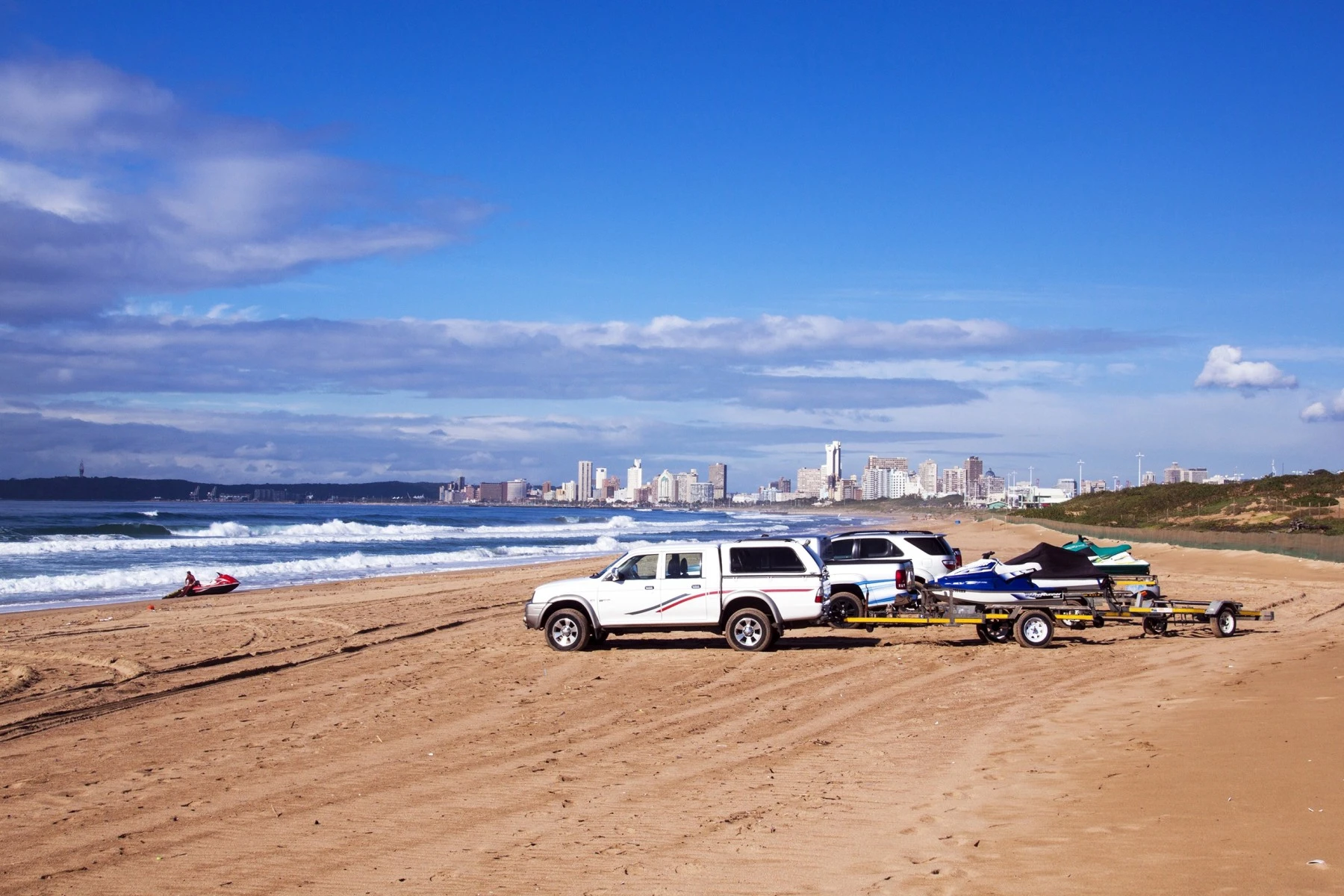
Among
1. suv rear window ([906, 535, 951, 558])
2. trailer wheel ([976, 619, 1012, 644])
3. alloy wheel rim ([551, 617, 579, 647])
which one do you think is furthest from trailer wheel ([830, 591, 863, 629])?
alloy wheel rim ([551, 617, 579, 647])

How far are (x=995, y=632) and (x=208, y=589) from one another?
72.4 ft

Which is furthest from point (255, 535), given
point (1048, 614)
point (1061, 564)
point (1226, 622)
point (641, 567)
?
point (1226, 622)

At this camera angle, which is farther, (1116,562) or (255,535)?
(255,535)

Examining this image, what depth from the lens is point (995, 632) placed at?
62.4 feet

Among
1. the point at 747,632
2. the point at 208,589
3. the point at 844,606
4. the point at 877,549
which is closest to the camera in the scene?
the point at 747,632

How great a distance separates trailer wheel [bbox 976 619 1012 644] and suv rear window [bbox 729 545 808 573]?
3.77 m

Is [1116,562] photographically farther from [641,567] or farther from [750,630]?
[641,567]

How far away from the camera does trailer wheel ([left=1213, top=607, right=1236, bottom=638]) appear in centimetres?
1945

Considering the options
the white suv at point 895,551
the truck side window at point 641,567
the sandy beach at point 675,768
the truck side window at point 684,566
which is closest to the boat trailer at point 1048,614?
the sandy beach at point 675,768

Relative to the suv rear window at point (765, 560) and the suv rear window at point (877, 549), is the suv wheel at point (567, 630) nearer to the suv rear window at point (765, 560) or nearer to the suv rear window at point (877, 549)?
the suv rear window at point (765, 560)

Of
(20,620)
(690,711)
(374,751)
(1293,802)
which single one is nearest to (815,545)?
(690,711)

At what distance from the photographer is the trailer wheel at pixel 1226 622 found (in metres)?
19.5

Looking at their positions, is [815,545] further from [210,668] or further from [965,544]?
[965,544]

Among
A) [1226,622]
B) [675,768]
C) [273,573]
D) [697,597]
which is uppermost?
[697,597]
